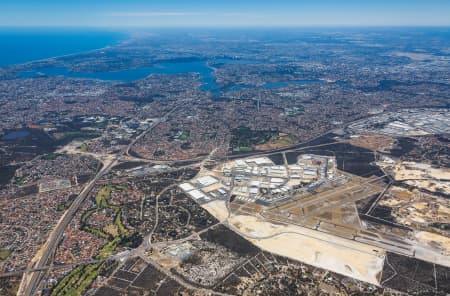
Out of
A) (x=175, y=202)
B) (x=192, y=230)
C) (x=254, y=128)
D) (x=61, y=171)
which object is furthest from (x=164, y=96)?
(x=192, y=230)

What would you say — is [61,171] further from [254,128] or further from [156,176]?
[254,128]

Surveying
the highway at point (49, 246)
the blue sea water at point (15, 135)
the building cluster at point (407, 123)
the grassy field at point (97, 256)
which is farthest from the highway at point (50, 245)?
the building cluster at point (407, 123)

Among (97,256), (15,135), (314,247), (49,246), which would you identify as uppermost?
(15,135)

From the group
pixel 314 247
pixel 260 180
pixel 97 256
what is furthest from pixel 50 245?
pixel 260 180

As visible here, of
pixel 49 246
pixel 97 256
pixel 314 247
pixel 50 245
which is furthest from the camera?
pixel 50 245

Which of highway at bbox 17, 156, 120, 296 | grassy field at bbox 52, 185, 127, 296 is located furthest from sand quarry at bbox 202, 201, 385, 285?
highway at bbox 17, 156, 120, 296

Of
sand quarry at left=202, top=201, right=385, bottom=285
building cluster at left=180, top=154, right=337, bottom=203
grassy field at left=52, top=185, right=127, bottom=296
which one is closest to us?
grassy field at left=52, top=185, right=127, bottom=296

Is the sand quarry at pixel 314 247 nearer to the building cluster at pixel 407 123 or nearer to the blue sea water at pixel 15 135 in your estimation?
the building cluster at pixel 407 123

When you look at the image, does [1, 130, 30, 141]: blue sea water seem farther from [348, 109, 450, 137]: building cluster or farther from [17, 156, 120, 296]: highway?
[348, 109, 450, 137]: building cluster

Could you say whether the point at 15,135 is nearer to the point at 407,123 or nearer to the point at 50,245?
the point at 50,245
